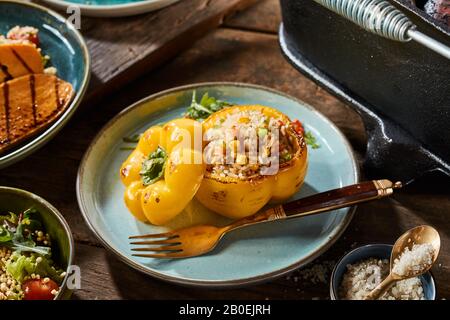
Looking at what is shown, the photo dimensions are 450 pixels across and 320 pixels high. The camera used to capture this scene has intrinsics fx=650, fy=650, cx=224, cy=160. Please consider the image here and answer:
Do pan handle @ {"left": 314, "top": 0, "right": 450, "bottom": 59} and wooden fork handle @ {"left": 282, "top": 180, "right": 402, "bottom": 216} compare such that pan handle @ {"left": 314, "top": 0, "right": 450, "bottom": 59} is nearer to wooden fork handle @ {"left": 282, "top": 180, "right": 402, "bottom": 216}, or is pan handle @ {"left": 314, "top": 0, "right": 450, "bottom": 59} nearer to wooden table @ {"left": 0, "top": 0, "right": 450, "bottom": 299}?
wooden fork handle @ {"left": 282, "top": 180, "right": 402, "bottom": 216}

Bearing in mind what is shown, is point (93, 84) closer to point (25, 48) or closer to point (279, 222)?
point (25, 48)

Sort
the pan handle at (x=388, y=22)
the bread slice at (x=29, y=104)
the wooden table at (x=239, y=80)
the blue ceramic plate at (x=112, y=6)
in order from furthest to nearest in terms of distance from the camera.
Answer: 1. the blue ceramic plate at (x=112, y=6)
2. the bread slice at (x=29, y=104)
3. the wooden table at (x=239, y=80)
4. the pan handle at (x=388, y=22)

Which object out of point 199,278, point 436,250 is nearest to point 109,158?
point 199,278

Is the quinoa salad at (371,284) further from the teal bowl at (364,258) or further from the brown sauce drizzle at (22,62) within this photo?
the brown sauce drizzle at (22,62)

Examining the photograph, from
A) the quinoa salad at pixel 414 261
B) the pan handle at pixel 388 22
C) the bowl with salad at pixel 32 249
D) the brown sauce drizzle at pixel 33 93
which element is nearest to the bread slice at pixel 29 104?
the brown sauce drizzle at pixel 33 93

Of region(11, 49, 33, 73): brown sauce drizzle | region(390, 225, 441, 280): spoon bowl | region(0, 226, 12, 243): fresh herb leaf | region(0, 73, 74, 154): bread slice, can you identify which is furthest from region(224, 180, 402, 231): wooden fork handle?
region(11, 49, 33, 73): brown sauce drizzle

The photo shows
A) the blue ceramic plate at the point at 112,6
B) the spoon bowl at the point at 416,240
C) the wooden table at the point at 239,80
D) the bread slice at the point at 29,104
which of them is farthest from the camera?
the blue ceramic plate at the point at 112,6
